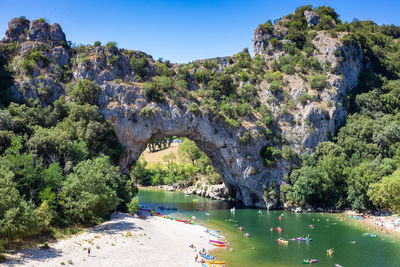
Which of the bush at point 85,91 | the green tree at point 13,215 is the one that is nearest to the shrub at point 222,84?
the bush at point 85,91

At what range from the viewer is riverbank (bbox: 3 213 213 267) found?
29.3 metres

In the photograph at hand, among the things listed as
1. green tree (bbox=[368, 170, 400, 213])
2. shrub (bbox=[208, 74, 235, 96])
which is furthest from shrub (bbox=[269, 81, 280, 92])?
green tree (bbox=[368, 170, 400, 213])

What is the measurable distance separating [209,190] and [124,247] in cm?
5149

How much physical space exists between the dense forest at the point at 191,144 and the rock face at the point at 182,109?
1.32 meters

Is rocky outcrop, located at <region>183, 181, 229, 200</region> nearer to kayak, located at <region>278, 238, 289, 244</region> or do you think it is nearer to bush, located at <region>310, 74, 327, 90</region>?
bush, located at <region>310, 74, 327, 90</region>

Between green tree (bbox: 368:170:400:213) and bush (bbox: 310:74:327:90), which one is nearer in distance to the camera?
green tree (bbox: 368:170:400:213)

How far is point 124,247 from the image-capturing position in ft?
113

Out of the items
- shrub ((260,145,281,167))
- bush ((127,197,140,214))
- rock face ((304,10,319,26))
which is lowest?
bush ((127,197,140,214))

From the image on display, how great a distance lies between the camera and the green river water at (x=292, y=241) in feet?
117

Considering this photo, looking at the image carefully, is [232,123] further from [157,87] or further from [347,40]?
[347,40]

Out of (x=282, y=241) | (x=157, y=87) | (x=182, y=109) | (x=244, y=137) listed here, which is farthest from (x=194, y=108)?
(x=282, y=241)

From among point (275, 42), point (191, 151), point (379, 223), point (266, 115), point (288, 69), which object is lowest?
point (379, 223)

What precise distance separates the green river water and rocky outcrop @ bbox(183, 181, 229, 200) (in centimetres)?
1445

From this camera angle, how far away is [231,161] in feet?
228
